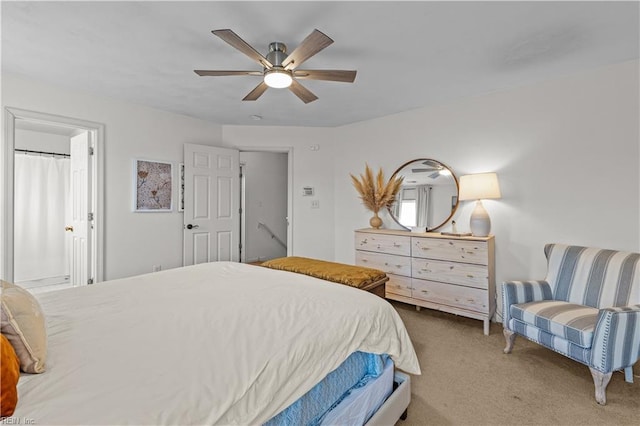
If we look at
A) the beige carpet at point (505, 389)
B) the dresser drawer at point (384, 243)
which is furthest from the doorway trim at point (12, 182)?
the beige carpet at point (505, 389)

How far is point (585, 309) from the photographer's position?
219cm

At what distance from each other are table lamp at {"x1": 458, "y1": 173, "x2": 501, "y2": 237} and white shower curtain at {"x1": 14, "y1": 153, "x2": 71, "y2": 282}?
16.2 feet

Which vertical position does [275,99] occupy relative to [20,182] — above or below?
above

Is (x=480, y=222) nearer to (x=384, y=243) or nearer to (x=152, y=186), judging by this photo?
(x=384, y=243)

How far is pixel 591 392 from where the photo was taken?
1924mm

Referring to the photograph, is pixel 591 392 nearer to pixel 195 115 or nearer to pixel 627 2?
pixel 627 2

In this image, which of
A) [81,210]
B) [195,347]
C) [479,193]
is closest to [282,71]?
[195,347]

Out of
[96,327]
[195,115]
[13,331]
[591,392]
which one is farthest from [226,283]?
[195,115]

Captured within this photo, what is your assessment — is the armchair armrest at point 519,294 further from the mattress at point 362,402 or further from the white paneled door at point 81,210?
the white paneled door at point 81,210

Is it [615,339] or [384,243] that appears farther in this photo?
[384,243]

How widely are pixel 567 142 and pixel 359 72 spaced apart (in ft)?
6.56

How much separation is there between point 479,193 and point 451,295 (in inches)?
41.1

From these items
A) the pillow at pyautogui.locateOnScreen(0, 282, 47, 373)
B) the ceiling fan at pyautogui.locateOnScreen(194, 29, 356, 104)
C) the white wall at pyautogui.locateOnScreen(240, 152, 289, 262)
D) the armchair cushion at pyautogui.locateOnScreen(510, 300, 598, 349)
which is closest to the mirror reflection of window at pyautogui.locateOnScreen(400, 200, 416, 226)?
the armchair cushion at pyautogui.locateOnScreen(510, 300, 598, 349)

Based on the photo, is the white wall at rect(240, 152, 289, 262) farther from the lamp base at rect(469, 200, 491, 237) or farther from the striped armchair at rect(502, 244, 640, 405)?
the striped armchair at rect(502, 244, 640, 405)
